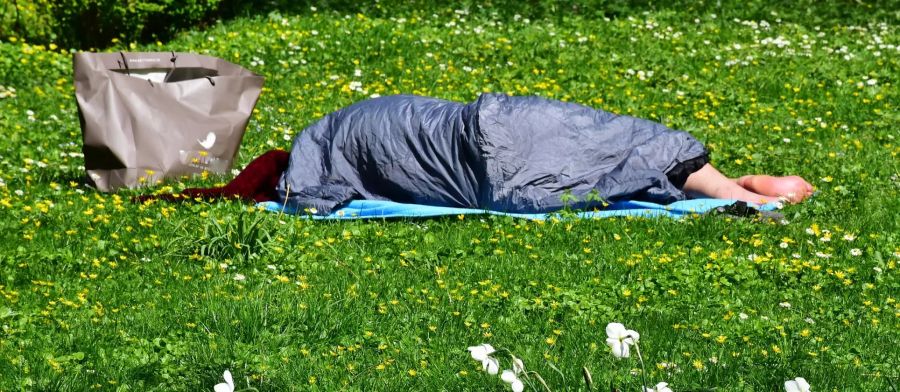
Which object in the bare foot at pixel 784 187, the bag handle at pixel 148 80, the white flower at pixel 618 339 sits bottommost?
the bare foot at pixel 784 187

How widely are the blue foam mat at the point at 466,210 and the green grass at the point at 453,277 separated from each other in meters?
0.10

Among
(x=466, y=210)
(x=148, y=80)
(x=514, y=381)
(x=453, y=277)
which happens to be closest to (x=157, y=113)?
(x=148, y=80)

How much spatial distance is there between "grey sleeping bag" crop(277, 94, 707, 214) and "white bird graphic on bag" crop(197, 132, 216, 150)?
51 centimetres

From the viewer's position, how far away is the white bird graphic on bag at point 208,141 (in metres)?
5.99

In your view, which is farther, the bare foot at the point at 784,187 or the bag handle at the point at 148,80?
the bag handle at the point at 148,80

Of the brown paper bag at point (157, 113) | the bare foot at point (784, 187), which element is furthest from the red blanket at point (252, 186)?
the bare foot at point (784, 187)

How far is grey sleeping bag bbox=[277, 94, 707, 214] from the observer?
216 inches

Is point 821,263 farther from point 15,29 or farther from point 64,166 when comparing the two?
point 15,29

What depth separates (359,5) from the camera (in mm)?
10594

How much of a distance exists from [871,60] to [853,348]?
5744 millimetres

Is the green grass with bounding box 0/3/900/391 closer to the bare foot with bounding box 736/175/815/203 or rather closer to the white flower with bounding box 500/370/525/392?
the bare foot with bounding box 736/175/815/203

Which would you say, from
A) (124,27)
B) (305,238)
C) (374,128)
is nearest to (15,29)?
(124,27)

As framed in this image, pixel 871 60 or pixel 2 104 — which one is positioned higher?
pixel 2 104

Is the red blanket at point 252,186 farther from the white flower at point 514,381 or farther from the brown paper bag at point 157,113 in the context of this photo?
the white flower at point 514,381
